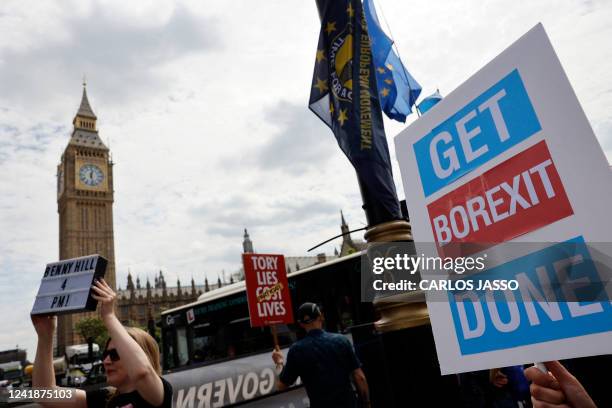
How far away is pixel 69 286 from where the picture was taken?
244 cm

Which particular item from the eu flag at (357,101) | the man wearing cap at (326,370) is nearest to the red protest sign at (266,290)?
the man wearing cap at (326,370)

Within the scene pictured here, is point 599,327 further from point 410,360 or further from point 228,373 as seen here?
point 228,373

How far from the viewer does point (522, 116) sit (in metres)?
1.30

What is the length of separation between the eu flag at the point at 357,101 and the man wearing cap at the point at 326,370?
4.53 ft

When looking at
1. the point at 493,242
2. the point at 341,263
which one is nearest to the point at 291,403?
the point at 341,263

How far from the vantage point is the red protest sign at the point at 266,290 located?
7387 millimetres

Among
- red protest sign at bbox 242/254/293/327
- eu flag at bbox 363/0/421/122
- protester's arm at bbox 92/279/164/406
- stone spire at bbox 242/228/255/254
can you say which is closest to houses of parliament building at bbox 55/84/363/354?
stone spire at bbox 242/228/255/254

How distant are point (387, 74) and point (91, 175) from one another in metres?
93.4

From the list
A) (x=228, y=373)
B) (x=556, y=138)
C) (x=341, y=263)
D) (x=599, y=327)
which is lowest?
(x=228, y=373)

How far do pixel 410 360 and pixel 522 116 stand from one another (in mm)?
1708

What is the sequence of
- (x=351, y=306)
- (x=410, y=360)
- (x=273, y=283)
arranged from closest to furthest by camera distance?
(x=410, y=360) → (x=273, y=283) → (x=351, y=306)

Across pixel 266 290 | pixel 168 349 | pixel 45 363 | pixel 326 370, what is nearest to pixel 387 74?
pixel 326 370

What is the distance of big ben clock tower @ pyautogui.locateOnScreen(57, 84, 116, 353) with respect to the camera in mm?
81000

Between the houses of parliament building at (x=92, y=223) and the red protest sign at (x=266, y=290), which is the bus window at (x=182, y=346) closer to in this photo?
the red protest sign at (x=266, y=290)
